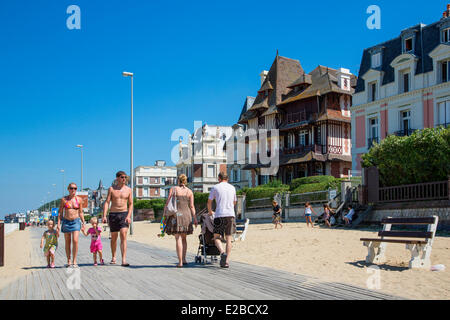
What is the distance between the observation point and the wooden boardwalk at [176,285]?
20.2 feet

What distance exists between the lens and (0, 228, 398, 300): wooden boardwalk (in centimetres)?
617

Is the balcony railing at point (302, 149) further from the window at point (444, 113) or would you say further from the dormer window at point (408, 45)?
the window at point (444, 113)

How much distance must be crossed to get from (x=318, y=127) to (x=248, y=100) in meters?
18.9

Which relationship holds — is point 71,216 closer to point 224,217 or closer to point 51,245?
point 51,245

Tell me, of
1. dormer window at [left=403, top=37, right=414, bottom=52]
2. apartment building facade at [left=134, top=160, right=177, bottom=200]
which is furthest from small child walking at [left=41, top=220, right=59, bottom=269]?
apartment building facade at [left=134, top=160, right=177, bottom=200]

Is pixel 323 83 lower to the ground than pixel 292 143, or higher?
higher

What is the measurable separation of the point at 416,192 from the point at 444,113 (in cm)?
1115

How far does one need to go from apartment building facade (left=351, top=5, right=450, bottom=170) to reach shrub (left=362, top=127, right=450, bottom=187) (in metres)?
8.79

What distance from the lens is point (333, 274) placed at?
8.62 meters

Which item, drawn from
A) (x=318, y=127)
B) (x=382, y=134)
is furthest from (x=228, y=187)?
(x=318, y=127)

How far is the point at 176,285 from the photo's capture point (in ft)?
23.0

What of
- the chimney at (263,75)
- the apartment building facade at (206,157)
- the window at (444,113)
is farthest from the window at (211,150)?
the window at (444,113)

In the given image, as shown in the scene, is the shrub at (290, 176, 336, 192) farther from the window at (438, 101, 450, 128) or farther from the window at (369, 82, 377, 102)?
the window at (438, 101, 450, 128)

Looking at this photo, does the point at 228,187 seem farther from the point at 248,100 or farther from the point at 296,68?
the point at 248,100
